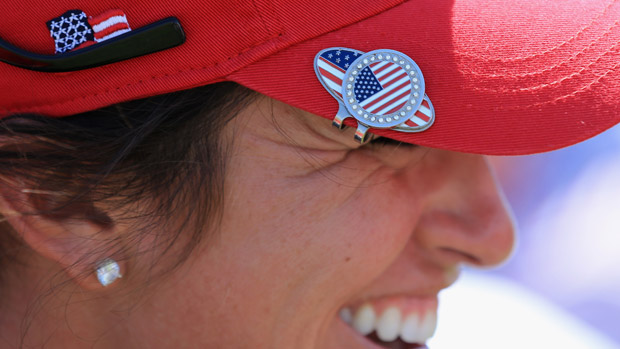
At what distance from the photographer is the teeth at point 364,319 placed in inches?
58.6

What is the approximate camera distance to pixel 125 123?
4.04ft

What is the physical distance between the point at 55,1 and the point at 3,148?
0.30 meters

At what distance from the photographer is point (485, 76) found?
1.14 meters

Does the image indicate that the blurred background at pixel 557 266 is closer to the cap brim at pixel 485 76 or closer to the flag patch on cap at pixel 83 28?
the cap brim at pixel 485 76

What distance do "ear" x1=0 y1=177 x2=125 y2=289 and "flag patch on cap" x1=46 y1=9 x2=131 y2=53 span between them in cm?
30

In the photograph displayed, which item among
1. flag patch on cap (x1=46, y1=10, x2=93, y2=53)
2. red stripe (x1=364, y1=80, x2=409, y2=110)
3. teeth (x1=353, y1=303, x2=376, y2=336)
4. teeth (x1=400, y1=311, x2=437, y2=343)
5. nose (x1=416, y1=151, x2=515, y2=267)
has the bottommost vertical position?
teeth (x1=400, y1=311, x2=437, y2=343)

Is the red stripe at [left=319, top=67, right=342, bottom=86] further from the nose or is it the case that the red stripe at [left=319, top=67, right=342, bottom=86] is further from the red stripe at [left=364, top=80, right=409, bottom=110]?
the nose

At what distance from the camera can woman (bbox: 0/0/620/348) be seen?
1.12m

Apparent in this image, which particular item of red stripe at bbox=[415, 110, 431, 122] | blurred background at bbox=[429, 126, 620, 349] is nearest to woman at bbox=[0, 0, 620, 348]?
red stripe at bbox=[415, 110, 431, 122]

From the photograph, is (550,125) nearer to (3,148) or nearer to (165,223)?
(165,223)

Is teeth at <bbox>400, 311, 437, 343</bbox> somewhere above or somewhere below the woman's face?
below

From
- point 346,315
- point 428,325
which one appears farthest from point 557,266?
point 346,315

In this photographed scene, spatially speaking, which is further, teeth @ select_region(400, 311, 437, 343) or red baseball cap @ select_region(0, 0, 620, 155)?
teeth @ select_region(400, 311, 437, 343)

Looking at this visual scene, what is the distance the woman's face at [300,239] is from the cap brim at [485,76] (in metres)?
0.13
